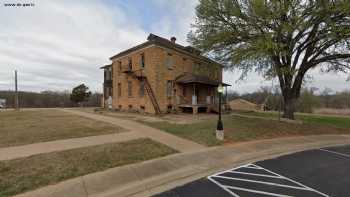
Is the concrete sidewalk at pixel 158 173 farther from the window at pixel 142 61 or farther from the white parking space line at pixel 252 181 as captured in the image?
the window at pixel 142 61

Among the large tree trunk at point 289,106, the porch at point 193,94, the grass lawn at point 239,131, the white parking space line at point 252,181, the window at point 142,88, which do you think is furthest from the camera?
the window at point 142,88

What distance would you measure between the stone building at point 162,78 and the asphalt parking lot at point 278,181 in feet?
40.8

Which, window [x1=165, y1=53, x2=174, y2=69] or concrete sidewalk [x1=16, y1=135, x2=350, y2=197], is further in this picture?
window [x1=165, y1=53, x2=174, y2=69]

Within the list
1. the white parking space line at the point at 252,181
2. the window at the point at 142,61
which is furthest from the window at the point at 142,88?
the white parking space line at the point at 252,181

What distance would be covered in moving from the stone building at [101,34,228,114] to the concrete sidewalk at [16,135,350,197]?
11.0 m

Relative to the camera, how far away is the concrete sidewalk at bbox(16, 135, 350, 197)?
16.4ft

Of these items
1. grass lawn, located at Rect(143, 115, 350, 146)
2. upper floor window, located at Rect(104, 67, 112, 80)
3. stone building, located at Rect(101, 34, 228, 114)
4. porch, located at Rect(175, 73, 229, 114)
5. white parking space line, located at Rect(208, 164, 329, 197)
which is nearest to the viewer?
white parking space line, located at Rect(208, 164, 329, 197)

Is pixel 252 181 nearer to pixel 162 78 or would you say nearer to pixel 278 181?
pixel 278 181

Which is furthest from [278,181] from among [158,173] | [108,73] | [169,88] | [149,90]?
[108,73]

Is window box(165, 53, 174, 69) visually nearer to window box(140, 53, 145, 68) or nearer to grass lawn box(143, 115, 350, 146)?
window box(140, 53, 145, 68)

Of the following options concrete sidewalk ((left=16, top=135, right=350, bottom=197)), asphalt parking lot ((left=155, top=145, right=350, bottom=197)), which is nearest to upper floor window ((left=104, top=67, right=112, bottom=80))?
concrete sidewalk ((left=16, top=135, right=350, bottom=197))

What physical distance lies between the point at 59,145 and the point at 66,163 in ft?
7.64

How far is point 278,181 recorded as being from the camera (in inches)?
230

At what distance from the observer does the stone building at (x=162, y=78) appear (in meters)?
22.2
